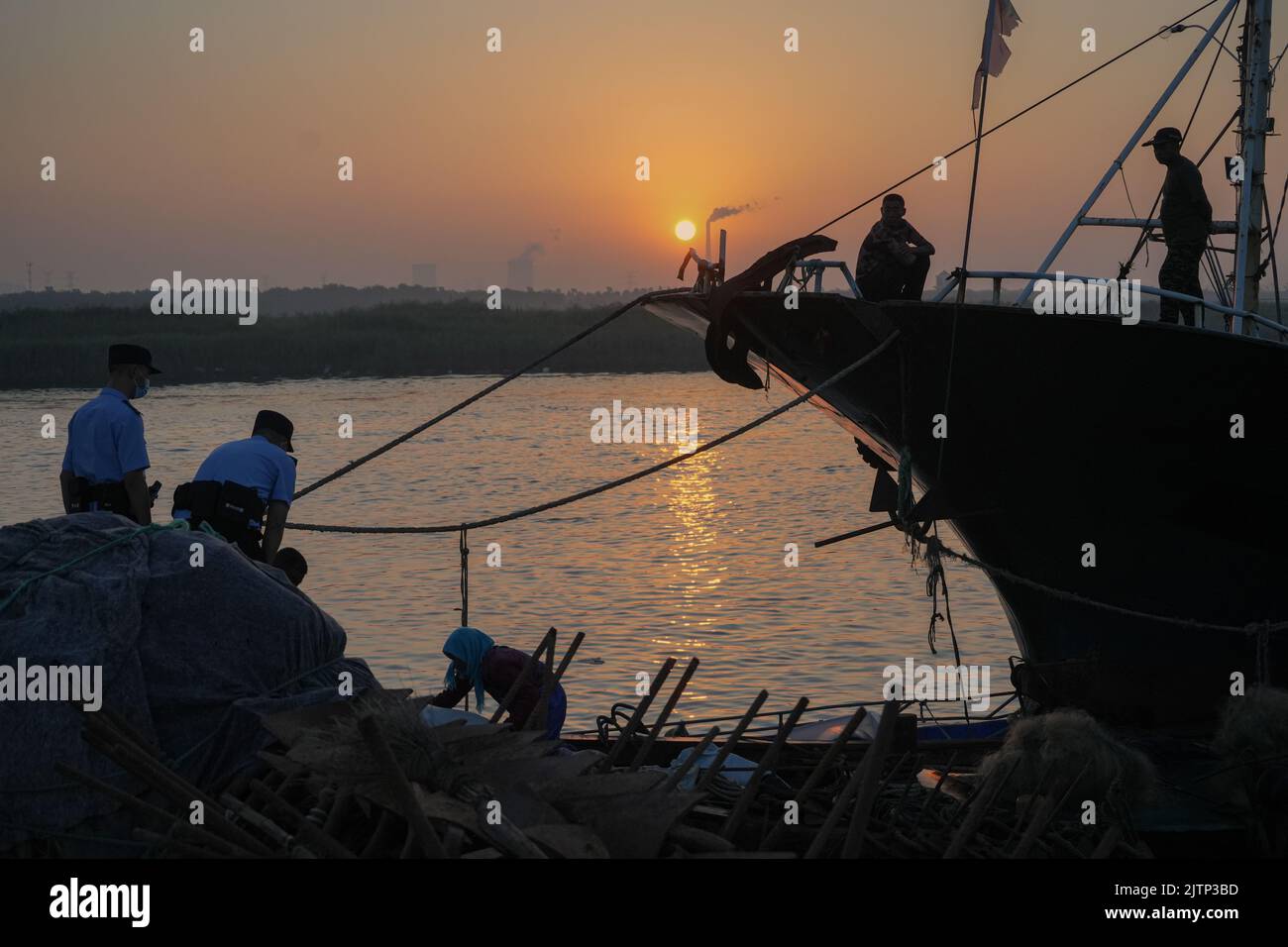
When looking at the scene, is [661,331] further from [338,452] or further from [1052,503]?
[1052,503]

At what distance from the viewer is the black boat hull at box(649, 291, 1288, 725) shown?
9.65m

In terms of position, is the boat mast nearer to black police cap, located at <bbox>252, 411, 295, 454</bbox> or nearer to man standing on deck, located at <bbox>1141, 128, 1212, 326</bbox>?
man standing on deck, located at <bbox>1141, 128, 1212, 326</bbox>

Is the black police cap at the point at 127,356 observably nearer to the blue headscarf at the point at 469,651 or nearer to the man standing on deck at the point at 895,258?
the blue headscarf at the point at 469,651

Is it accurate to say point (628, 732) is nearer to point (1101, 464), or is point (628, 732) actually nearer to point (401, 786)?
point (401, 786)

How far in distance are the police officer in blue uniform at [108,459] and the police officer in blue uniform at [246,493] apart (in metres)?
0.27

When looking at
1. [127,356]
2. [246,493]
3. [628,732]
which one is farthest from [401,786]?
[127,356]

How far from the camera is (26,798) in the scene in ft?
19.1

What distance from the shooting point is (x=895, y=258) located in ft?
34.1

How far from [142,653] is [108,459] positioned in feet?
8.31

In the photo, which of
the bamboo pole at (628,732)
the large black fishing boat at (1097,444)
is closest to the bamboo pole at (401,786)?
the bamboo pole at (628,732)

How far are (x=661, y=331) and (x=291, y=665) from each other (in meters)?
61.2
